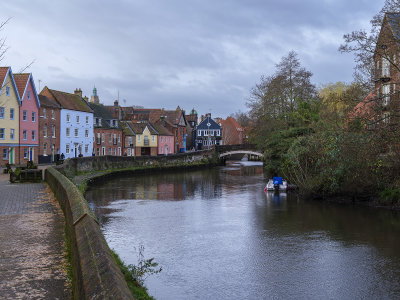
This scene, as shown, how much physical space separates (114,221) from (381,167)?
1345cm

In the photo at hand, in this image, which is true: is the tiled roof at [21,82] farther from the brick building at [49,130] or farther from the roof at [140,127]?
the roof at [140,127]

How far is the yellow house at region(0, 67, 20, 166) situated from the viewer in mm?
40219

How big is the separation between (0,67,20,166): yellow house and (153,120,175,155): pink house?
3258cm

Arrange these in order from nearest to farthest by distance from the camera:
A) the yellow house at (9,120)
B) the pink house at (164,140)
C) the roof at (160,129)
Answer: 1. the yellow house at (9,120)
2. the pink house at (164,140)
3. the roof at (160,129)

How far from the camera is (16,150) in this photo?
138 ft

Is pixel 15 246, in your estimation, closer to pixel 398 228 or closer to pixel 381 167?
pixel 398 228

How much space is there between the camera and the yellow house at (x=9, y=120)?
40.2 meters

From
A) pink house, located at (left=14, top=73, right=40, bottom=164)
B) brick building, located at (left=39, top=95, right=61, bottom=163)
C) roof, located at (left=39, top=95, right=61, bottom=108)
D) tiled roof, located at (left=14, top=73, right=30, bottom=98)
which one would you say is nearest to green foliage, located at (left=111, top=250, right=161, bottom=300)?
pink house, located at (left=14, top=73, right=40, bottom=164)

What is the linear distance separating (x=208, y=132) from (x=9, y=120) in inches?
2516

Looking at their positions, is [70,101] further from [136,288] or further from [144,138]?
[136,288]

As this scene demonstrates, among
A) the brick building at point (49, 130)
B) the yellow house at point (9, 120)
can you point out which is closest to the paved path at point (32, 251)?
the yellow house at point (9, 120)

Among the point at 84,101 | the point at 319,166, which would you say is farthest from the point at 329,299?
the point at 84,101

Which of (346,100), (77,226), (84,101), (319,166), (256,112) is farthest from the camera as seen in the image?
(84,101)

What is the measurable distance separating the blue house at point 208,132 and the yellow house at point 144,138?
30.1m
